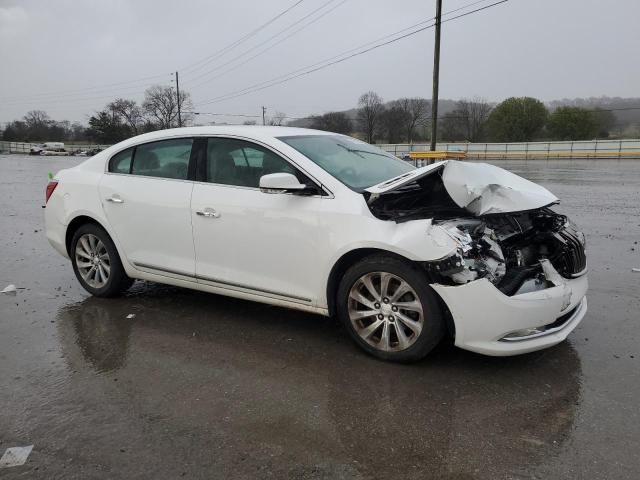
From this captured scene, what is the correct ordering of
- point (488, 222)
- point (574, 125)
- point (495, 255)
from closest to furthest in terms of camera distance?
point (495, 255) < point (488, 222) < point (574, 125)

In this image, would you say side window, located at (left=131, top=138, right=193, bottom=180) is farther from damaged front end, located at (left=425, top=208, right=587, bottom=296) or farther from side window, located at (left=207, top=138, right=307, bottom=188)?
damaged front end, located at (left=425, top=208, right=587, bottom=296)

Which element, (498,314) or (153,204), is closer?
(498,314)

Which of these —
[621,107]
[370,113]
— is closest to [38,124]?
[370,113]

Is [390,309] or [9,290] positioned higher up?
[390,309]

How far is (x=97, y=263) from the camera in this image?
5.27m

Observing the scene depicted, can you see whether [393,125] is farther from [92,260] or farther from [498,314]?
[498,314]

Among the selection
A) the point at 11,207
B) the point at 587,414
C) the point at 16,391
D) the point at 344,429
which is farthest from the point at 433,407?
the point at 11,207

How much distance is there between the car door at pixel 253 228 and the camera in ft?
12.8

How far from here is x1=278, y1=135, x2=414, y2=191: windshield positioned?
13.5ft

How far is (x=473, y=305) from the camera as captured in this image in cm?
332

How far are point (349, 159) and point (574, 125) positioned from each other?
7933 centimetres

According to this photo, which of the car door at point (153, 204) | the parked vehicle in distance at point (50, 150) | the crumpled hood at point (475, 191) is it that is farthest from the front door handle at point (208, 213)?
the parked vehicle in distance at point (50, 150)

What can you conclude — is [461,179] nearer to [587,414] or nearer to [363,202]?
[363,202]

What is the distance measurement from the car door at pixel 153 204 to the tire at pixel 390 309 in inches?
61.0
